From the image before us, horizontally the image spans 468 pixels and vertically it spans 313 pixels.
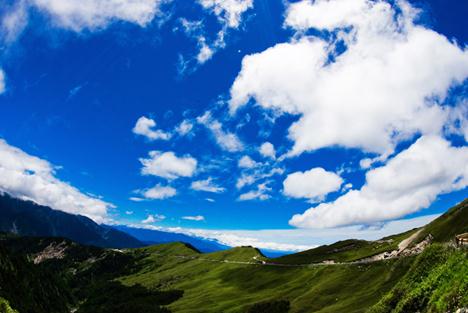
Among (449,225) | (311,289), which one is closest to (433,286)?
(311,289)

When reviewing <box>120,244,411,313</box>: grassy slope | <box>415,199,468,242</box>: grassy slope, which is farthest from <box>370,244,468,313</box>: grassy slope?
<box>415,199,468,242</box>: grassy slope

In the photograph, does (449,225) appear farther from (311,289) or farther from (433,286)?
(433,286)

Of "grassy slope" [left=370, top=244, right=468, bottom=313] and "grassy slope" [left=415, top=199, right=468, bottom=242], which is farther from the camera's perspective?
Result: "grassy slope" [left=415, top=199, right=468, bottom=242]

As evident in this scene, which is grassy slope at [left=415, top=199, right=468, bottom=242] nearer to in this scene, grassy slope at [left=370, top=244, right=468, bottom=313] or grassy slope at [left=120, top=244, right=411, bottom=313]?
grassy slope at [left=120, top=244, right=411, bottom=313]

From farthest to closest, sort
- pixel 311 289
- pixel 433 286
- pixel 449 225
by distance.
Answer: pixel 449 225
pixel 311 289
pixel 433 286

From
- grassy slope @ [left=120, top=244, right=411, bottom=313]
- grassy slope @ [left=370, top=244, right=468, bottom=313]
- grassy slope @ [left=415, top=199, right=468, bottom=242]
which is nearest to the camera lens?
grassy slope @ [left=370, top=244, right=468, bottom=313]

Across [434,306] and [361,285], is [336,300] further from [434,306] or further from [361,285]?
[434,306]

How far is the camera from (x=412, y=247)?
140m

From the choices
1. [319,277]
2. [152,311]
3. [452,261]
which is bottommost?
[152,311]

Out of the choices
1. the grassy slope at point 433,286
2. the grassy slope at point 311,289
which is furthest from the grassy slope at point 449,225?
the grassy slope at point 433,286

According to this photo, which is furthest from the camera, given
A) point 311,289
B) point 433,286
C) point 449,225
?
point 449,225

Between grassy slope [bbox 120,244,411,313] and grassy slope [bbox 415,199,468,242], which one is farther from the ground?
grassy slope [bbox 415,199,468,242]

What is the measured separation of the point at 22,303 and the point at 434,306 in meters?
158

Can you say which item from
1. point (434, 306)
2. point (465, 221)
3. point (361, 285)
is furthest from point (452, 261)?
point (465, 221)
